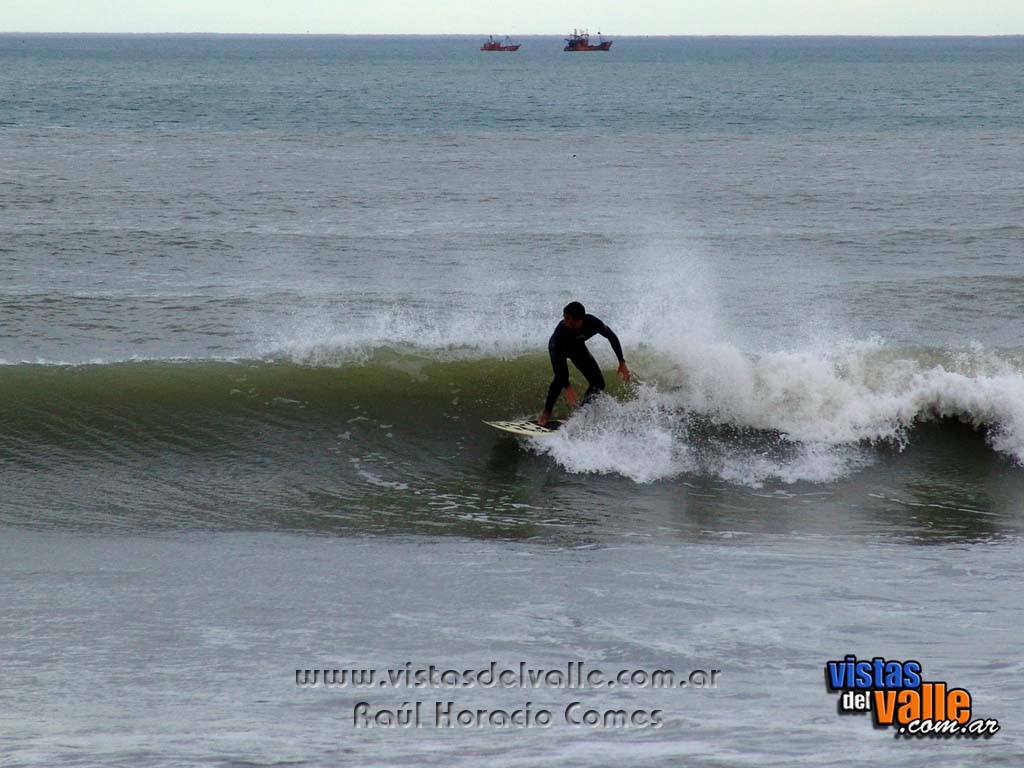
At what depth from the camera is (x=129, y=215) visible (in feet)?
74.4

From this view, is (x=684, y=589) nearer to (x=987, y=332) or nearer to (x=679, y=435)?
(x=679, y=435)

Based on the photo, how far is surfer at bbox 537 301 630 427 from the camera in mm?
9633

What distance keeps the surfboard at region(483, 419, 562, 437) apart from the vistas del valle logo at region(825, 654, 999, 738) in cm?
481

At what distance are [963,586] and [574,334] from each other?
4.05 meters

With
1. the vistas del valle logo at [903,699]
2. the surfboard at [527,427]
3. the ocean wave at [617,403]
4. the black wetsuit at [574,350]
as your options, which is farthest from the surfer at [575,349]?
the vistas del valle logo at [903,699]

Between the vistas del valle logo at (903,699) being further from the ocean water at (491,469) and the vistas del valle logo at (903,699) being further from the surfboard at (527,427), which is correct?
the surfboard at (527,427)

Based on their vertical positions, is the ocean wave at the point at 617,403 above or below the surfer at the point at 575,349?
below

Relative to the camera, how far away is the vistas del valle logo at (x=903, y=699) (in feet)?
16.0

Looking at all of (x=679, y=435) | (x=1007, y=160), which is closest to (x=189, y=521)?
(x=679, y=435)

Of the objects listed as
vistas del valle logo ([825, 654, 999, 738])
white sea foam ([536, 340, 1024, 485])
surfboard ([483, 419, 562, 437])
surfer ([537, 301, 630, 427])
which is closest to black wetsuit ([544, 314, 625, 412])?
surfer ([537, 301, 630, 427])

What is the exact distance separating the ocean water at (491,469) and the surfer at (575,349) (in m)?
0.41

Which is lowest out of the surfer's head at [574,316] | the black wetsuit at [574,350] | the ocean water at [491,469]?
the ocean water at [491,469]

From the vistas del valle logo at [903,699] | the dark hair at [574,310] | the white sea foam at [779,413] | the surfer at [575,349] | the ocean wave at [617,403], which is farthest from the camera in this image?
the ocean wave at [617,403]

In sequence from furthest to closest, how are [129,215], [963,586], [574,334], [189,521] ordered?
1. [129,215]
2. [574,334]
3. [189,521]
4. [963,586]
